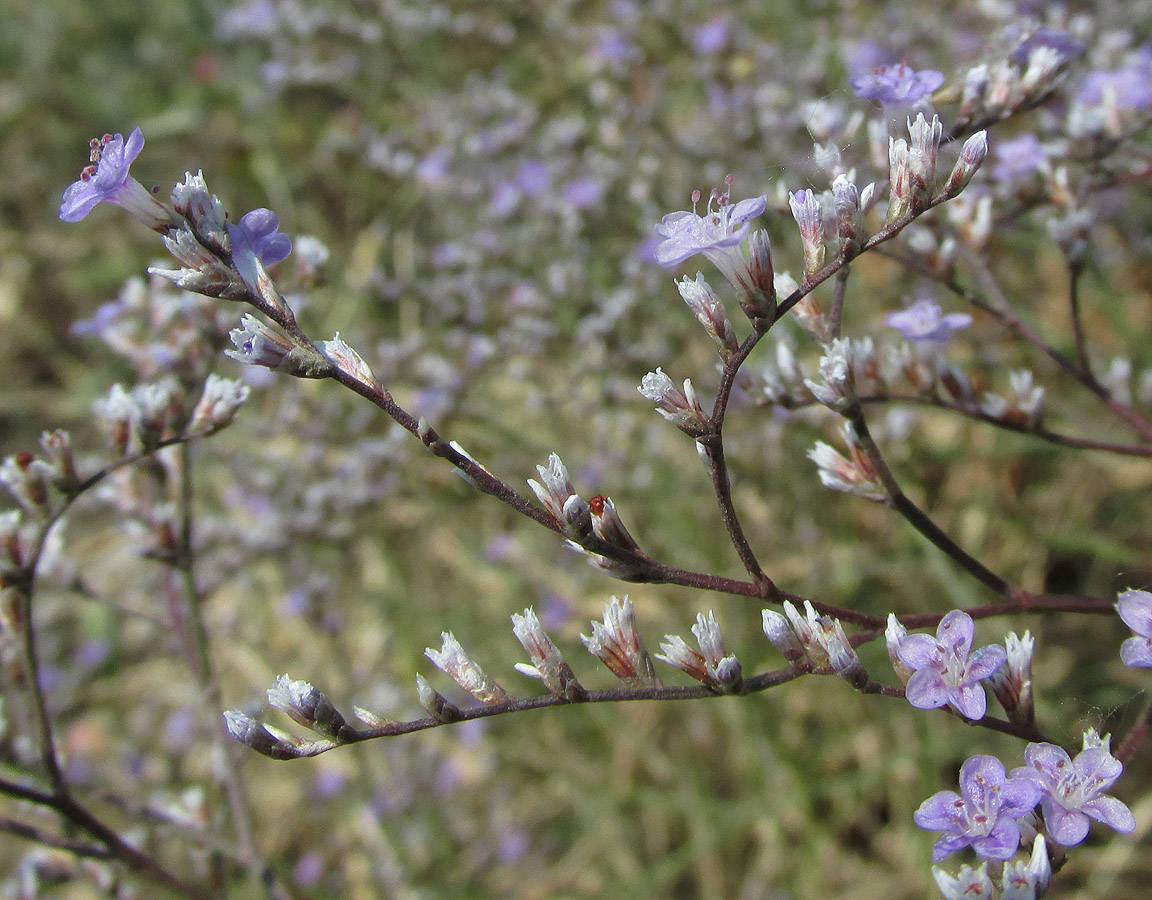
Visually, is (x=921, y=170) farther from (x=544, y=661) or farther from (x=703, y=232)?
(x=544, y=661)

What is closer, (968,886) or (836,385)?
(968,886)

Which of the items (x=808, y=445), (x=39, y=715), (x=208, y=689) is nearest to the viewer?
(x=39, y=715)

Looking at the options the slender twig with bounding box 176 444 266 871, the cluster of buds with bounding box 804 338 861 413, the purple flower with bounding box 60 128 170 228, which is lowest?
the slender twig with bounding box 176 444 266 871

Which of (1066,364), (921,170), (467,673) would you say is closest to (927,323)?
(1066,364)

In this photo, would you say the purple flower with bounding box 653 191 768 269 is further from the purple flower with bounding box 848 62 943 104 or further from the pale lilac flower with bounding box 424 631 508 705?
the pale lilac flower with bounding box 424 631 508 705

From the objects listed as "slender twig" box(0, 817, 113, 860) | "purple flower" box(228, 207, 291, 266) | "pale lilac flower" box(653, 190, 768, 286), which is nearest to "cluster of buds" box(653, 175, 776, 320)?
"pale lilac flower" box(653, 190, 768, 286)

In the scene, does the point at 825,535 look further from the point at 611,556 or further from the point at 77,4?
the point at 77,4
